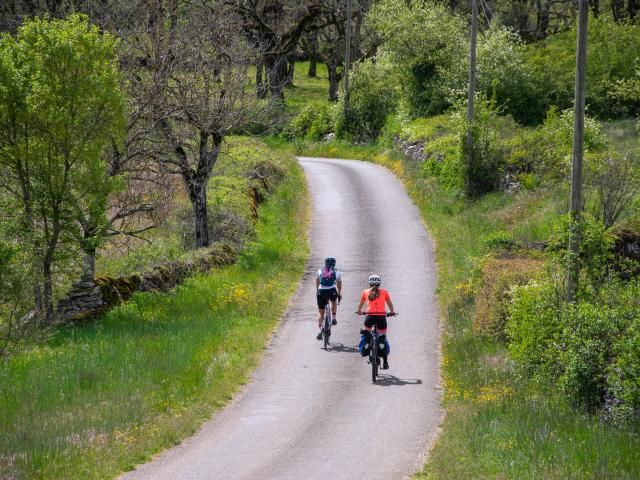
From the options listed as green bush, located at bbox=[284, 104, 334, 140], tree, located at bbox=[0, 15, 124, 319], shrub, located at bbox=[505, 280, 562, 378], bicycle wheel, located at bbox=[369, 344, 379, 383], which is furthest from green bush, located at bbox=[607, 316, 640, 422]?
green bush, located at bbox=[284, 104, 334, 140]

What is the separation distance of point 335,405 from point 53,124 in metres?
9.07

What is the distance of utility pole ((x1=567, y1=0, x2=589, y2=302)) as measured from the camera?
14.9m

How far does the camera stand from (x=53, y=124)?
18.8 m

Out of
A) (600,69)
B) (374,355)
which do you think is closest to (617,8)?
(600,69)

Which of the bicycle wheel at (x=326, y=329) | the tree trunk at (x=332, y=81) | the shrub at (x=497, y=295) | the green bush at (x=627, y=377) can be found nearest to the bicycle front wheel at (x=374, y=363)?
the bicycle wheel at (x=326, y=329)

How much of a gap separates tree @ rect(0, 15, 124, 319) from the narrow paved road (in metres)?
5.43

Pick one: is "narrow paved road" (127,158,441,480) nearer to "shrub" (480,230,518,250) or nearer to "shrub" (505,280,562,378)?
"shrub" (505,280,562,378)

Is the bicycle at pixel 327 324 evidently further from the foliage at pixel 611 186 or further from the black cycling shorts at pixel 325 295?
the foliage at pixel 611 186

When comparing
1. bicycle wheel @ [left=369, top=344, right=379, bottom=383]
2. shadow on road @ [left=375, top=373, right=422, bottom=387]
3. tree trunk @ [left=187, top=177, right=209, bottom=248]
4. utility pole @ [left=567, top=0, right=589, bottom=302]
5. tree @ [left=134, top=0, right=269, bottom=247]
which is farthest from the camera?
tree trunk @ [left=187, top=177, right=209, bottom=248]

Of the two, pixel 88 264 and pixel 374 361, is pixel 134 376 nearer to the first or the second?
pixel 374 361

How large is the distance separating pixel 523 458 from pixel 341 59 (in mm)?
65705

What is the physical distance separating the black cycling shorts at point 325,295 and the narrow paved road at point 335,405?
3.44 feet

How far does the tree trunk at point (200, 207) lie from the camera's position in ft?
86.5

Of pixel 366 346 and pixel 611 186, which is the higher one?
pixel 611 186
